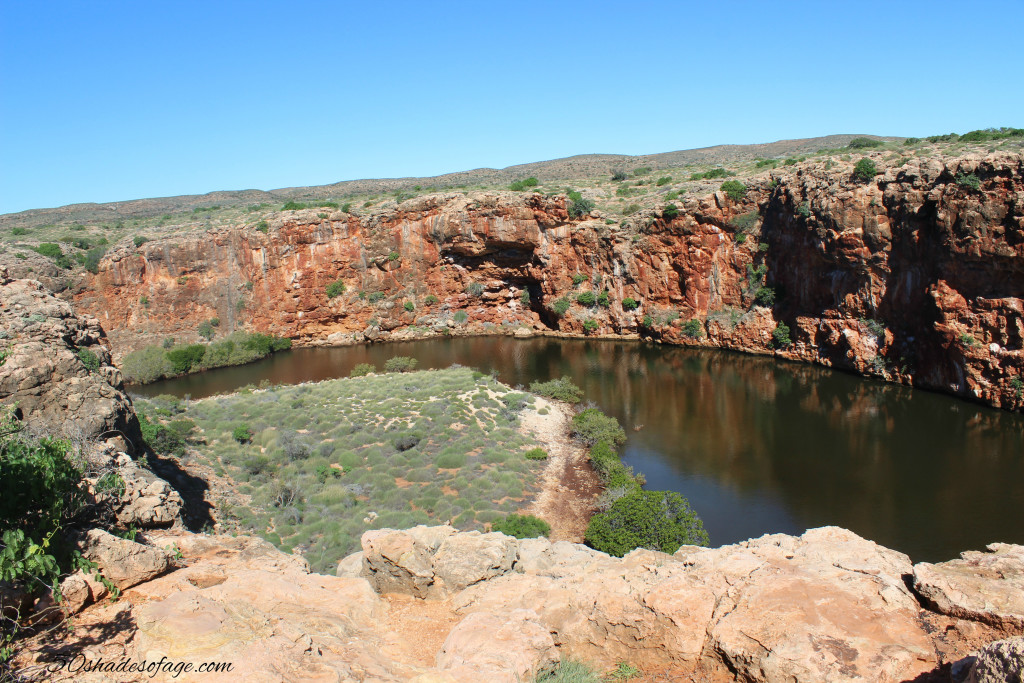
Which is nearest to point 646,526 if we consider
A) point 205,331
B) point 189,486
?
point 189,486

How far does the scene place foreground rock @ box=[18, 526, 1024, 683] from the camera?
531 centimetres

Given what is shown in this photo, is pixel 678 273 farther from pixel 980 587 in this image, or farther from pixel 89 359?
pixel 980 587

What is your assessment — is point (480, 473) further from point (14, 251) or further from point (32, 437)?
point (14, 251)

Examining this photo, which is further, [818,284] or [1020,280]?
[818,284]

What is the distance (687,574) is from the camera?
23.6 ft

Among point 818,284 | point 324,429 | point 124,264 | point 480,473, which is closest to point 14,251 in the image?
point 124,264

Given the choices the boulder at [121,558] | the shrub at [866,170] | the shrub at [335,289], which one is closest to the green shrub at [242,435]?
the boulder at [121,558]

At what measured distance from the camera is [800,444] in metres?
22.5

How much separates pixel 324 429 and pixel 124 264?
99.2 ft

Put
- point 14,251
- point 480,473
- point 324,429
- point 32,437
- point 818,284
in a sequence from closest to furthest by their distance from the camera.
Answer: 1. point 32,437
2. point 480,473
3. point 324,429
4. point 818,284
5. point 14,251

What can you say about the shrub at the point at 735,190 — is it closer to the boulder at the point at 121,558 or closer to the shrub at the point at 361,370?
the shrub at the point at 361,370

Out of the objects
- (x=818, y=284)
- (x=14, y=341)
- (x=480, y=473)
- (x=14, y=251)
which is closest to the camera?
(x=14, y=341)

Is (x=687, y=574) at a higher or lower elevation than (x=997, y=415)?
higher

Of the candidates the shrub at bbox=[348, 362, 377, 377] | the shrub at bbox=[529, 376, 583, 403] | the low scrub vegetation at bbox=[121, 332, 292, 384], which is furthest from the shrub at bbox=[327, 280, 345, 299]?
the shrub at bbox=[529, 376, 583, 403]
